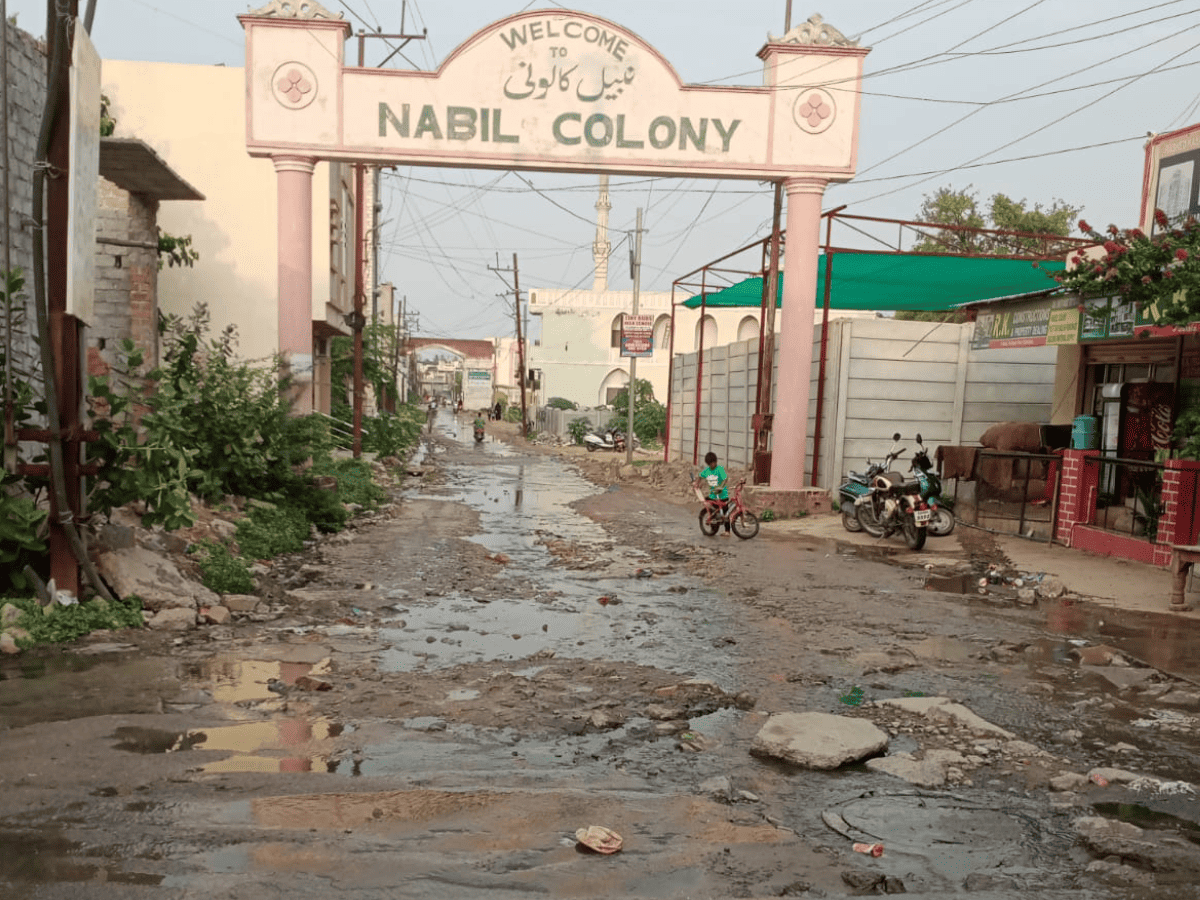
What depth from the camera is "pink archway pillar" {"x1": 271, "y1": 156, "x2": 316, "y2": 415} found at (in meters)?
14.5

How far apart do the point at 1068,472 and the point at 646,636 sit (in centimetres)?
738

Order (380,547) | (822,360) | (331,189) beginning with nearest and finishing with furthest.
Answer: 1. (380,547)
2. (822,360)
3. (331,189)

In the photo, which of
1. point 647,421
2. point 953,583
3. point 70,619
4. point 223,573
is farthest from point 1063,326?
point 647,421

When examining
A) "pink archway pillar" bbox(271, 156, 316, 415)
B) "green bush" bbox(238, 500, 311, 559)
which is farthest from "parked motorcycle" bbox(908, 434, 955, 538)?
"pink archway pillar" bbox(271, 156, 316, 415)

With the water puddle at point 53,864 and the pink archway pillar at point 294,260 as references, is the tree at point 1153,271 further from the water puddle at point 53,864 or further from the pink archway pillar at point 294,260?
the pink archway pillar at point 294,260

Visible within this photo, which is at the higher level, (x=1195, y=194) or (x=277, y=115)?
(x=277, y=115)

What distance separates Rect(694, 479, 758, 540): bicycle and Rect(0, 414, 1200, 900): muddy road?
4.16 meters

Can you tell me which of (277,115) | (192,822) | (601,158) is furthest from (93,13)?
(601,158)

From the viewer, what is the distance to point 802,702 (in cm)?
573

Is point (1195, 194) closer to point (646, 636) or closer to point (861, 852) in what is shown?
point (646, 636)

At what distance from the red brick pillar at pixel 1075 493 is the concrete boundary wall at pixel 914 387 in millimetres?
4211

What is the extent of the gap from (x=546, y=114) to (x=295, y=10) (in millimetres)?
3872

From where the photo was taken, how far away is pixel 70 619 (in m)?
6.51

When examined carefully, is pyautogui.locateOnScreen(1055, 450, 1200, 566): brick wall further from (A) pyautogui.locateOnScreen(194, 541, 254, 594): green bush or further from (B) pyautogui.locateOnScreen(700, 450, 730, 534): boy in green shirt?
(A) pyautogui.locateOnScreen(194, 541, 254, 594): green bush
